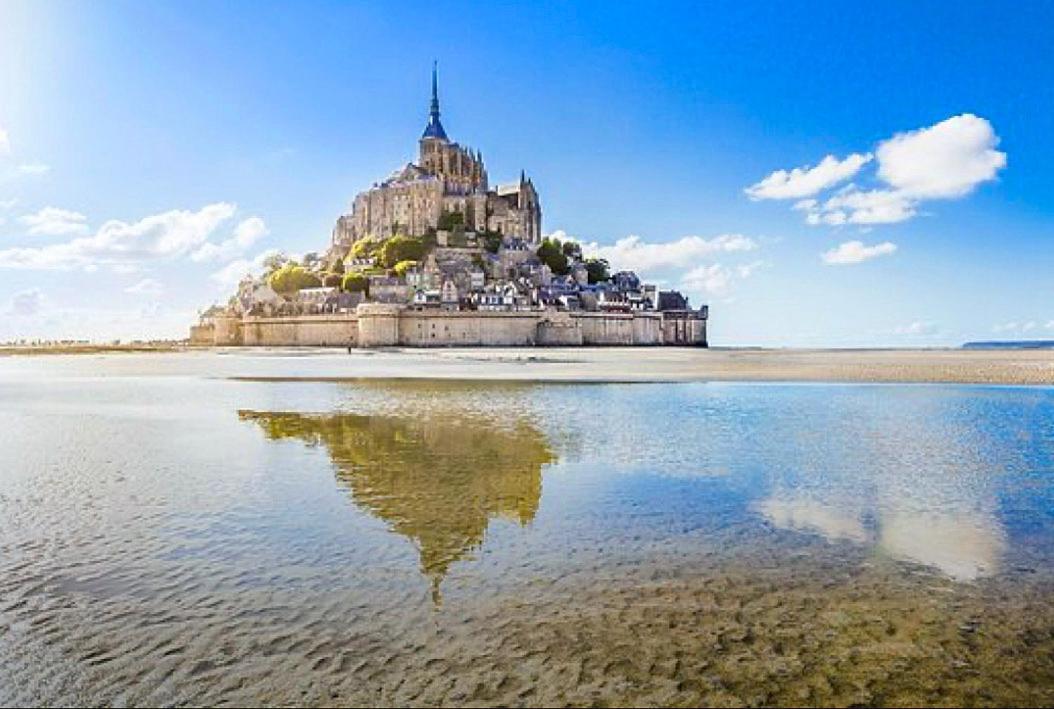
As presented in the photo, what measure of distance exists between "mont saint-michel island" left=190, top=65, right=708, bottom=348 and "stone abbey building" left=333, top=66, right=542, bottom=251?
0.18 m

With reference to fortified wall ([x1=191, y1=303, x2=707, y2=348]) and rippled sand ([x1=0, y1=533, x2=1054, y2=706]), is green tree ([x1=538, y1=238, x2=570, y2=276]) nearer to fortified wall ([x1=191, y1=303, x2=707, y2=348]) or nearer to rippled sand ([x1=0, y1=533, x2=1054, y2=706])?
fortified wall ([x1=191, y1=303, x2=707, y2=348])

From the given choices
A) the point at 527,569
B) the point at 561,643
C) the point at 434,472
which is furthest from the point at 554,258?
the point at 561,643

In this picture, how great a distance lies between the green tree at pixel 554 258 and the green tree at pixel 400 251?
16863 millimetres

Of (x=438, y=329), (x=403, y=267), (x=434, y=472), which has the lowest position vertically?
(x=434, y=472)

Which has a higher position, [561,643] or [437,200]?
[437,200]

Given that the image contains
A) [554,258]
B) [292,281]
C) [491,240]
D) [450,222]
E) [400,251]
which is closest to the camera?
[400,251]

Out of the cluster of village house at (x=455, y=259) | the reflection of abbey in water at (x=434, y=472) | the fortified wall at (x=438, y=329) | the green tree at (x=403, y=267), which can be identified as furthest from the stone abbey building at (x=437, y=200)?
the reflection of abbey in water at (x=434, y=472)

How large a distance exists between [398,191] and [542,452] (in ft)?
295

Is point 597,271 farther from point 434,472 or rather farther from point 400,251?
point 434,472

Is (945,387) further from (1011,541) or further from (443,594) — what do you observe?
(443,594)

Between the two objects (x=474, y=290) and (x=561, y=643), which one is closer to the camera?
(x=561, y=643)

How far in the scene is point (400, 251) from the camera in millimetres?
91688

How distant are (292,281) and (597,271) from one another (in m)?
41.2

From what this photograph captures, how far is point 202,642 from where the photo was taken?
15.9ft
